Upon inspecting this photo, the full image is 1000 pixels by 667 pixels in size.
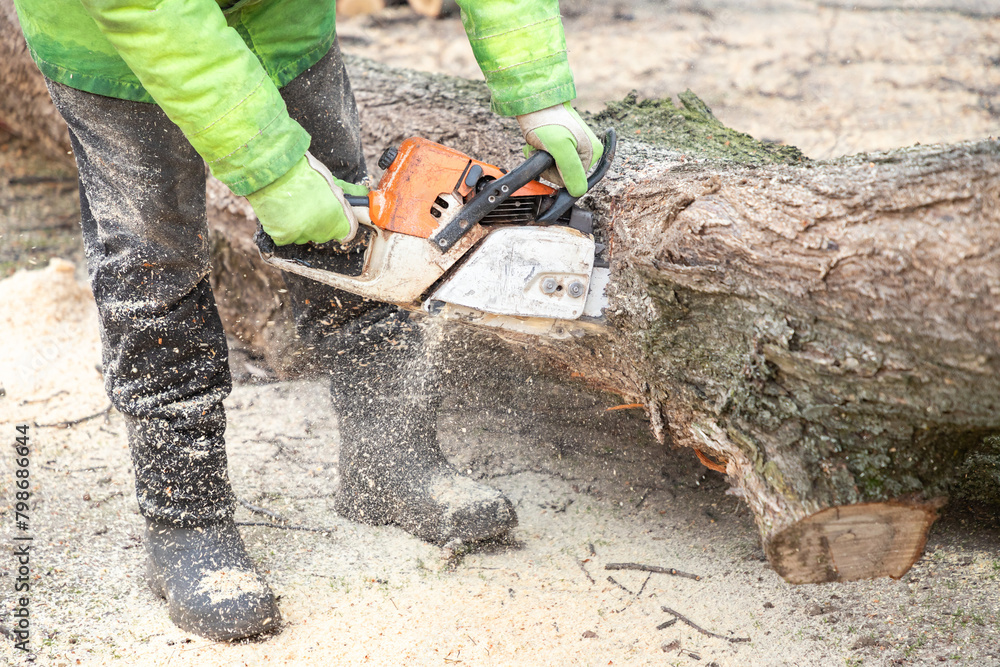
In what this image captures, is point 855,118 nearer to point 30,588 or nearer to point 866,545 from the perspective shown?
point 866,545

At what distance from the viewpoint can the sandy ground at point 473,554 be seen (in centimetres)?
172

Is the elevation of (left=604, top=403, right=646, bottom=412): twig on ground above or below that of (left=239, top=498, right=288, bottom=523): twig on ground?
above

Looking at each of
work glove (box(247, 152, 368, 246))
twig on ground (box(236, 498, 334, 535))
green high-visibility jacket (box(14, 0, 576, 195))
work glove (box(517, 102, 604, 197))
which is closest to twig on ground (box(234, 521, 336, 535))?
twig on ground (box(236, 498, 334, 535))

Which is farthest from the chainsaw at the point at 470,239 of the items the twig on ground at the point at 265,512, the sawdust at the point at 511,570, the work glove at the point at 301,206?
the twig on ground at the point at 265,512

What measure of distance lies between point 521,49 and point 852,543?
1220mm

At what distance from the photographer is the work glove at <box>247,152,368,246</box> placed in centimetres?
150

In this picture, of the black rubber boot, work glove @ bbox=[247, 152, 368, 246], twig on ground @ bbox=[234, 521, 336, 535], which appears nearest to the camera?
work glove @ bbox=[247, 152, 368, 246]

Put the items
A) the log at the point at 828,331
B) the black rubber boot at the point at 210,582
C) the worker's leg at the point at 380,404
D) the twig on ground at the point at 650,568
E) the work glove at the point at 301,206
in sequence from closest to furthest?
the log at the point at 828,331 → the work glove at the point at 301,206 → the black rubber boot at the point at 210,582 → the twig on ground at the point at 650,568 → the worker's leg at the point at 380,404

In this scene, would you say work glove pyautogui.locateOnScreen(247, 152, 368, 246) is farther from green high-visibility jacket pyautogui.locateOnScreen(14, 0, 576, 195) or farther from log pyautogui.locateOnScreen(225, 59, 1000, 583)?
log pyautogui.locateOnScreen(225, 59, 1000, 583)

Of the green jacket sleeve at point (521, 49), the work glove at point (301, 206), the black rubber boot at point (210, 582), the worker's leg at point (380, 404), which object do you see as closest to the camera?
the work glove at point (301, 206)

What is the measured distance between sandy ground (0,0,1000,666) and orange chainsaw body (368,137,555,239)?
0.82 m

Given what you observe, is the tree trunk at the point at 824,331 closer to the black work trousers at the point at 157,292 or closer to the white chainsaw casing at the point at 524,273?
the white chainsaw casing at the point at 524,273

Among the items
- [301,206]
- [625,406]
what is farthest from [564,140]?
[625,406]

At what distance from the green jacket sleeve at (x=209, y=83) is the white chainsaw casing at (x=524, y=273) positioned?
0.45 metres
